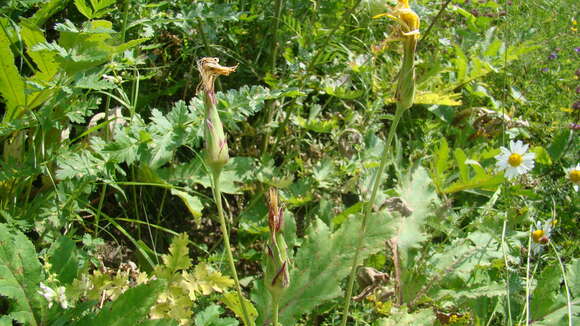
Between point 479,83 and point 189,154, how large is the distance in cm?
169

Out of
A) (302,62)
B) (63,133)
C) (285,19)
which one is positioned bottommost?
(63,133)

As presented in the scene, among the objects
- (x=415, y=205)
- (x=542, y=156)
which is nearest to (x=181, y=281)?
(x=415, y=205)

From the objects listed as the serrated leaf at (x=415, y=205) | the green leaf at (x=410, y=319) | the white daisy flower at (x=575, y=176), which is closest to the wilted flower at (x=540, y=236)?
the white daisy flower at (x=575, y=176)

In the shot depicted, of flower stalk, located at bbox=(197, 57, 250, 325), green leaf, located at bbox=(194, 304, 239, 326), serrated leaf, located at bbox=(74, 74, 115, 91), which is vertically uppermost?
flower stalk, located at bbox=(197, 57, 250, 325)

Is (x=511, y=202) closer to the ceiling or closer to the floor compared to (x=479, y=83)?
closer to the floor

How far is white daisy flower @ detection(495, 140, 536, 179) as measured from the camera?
219 centimetres

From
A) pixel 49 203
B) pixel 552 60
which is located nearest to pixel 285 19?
pixel 49 203

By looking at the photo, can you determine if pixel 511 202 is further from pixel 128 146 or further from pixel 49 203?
pixel 49 203

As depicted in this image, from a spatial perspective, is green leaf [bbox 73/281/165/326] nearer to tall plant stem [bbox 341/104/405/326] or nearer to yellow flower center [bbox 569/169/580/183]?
tall plant stem [bbox 341/104/405/326]

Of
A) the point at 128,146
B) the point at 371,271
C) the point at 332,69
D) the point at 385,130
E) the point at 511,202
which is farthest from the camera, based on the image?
the point at 385,130

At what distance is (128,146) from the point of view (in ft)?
5.58

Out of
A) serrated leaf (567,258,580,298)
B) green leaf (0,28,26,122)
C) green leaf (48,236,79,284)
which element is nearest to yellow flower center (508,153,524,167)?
serrated leaf (567,258,580,298)

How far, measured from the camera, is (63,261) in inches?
60.5

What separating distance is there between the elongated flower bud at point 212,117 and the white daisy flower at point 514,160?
143 centimetres
